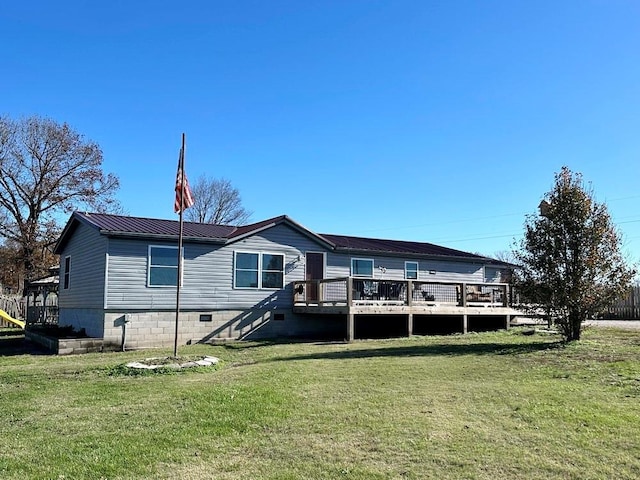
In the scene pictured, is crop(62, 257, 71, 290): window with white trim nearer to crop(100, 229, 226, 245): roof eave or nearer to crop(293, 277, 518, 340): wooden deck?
crop(100, 229, 226, 245): roof eave

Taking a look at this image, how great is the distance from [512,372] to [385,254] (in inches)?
450

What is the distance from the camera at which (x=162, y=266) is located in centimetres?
1561

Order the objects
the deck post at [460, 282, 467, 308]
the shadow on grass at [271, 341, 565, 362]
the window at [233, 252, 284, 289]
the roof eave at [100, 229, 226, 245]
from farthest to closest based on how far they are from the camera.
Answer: the deck post at [460, 282, 467, 308] < the window at [233, 252, 284, 289] < the roof eave at [100, 229, 226, 245] < the shadow on grass at [271, 341, 565, 362]

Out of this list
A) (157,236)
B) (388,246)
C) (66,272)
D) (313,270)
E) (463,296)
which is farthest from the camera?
(388,246)

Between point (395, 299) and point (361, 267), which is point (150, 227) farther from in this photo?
point (395, 299)

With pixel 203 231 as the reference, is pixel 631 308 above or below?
below

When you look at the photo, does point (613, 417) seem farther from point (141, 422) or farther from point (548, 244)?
point (548, 244)

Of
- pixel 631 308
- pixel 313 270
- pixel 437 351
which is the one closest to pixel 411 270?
pixel 313 270

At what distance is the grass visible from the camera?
4.34m

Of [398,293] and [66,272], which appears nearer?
[398,293]

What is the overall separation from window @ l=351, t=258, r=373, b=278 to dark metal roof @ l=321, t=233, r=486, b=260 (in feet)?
1.54

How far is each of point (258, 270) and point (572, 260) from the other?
9405 millimetres

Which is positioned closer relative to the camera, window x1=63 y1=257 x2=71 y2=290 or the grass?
the grass

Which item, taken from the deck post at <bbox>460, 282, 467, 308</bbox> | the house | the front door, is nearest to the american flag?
the house
